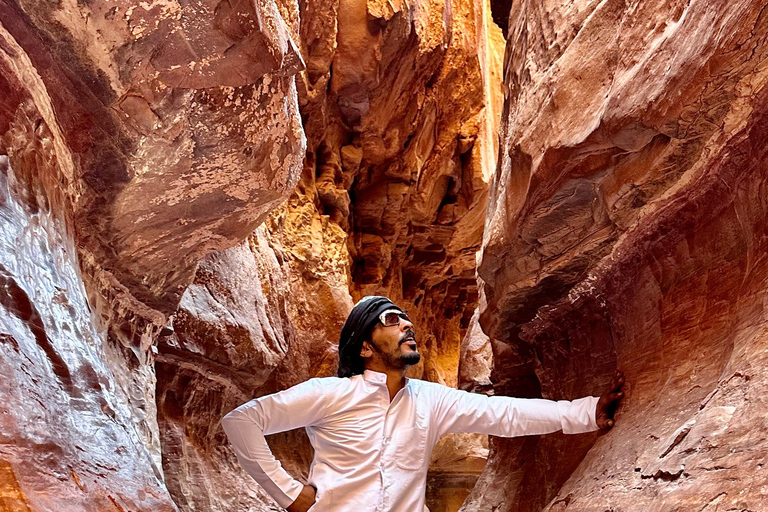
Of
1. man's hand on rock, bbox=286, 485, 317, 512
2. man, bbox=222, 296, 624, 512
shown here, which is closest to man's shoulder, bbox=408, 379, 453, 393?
man, bbox=222, 296, 624, 512

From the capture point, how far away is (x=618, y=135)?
2432 millimetres

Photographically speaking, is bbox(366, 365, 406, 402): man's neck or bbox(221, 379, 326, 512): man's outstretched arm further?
bbox(366, 365, 406, 402): man's neck

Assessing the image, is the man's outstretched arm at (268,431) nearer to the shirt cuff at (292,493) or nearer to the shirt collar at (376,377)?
the shirt cuff at (292,493)

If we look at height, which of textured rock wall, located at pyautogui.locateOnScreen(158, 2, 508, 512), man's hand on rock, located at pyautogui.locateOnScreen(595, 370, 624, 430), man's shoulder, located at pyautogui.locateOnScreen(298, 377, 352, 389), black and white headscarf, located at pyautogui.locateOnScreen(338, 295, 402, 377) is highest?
textured rock wall, located at pyautogui.locateOnScreen(158, 2, 508, 512)

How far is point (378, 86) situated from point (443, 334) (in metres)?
5.67

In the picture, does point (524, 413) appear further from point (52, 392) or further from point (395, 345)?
point (52, 392)

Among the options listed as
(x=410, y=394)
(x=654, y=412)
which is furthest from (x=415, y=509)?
(x=654, y=412)

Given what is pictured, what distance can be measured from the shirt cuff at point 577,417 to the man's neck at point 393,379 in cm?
69

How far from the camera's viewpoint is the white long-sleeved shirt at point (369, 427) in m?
2.79

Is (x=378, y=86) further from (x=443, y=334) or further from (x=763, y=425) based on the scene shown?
(x=763, y=425)

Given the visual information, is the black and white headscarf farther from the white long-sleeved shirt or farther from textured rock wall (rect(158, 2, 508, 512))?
textured rock wall (rect(158, 2, 508, 512))

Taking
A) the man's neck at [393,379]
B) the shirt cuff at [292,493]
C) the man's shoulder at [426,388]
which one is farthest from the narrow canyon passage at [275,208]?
the man's neck at [393,379]

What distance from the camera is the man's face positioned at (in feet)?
9.97

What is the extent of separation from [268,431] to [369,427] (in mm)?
423
